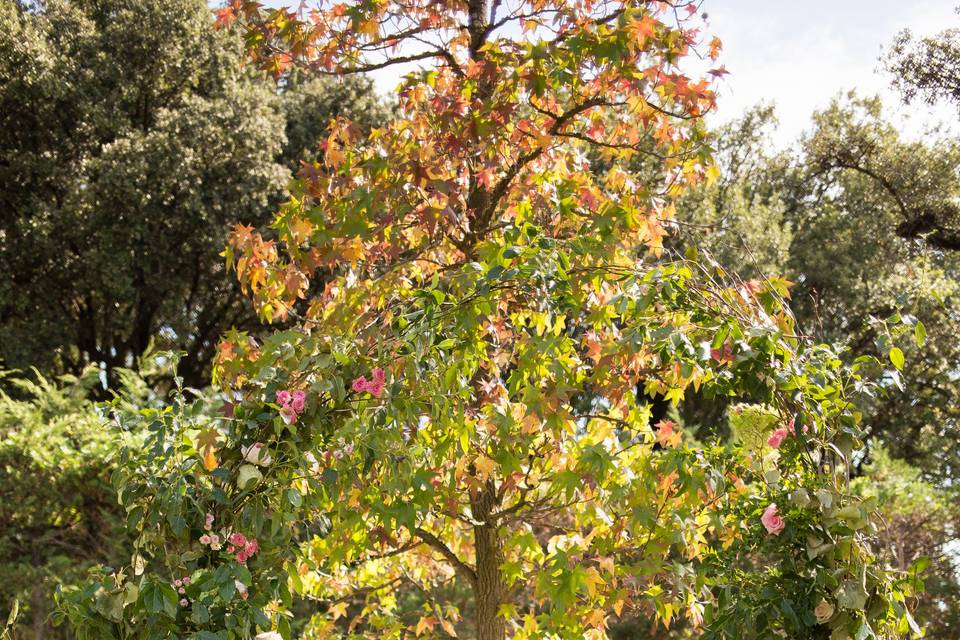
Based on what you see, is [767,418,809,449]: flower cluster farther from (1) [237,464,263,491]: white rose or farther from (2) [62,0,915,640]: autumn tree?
(1) [237,464,263,491]: white rose

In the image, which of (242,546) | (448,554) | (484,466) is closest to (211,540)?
(242,546)

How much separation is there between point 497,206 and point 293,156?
8814mm

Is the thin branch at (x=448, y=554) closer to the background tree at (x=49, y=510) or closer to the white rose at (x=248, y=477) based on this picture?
the white rose at (x=248, y=477)

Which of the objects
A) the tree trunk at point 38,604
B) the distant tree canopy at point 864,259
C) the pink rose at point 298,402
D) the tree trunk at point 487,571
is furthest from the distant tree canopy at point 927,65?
the tree trunk at point 38,604

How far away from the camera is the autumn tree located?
7.36 ft

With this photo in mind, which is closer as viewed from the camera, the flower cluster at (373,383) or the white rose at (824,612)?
the white rose at (824,612)

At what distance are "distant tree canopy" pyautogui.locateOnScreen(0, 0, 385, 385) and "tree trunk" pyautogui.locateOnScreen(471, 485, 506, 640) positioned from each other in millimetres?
7792

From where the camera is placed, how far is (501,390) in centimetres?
319

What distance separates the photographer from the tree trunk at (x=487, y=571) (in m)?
3.19

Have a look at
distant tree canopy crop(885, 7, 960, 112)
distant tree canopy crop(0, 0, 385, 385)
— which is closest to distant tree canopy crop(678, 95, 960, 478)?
distant tree canopy crop(885, 7, 960, 112)

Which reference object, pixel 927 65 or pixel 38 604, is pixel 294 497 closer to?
pixel 38 604

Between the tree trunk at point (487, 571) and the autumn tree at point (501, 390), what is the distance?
0.01 metres

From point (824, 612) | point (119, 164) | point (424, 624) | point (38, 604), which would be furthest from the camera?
point (119, 164)

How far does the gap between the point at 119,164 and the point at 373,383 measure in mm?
8627
